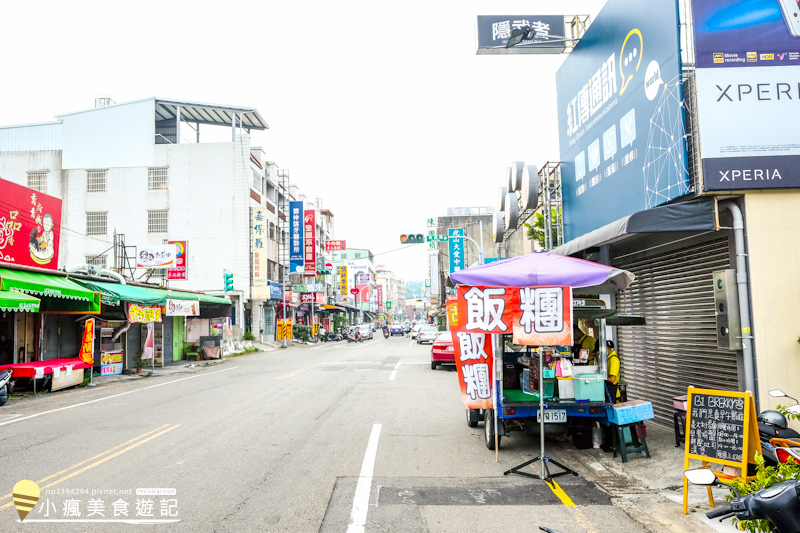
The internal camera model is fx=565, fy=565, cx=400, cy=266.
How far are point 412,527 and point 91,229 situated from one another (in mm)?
44127

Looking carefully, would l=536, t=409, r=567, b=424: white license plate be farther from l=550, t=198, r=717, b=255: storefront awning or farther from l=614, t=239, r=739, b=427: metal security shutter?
l=550, t=198, r=717, b=255: storefront awning

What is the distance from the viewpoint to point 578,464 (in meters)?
7.58

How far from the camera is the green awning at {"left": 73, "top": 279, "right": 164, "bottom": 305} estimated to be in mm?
19281

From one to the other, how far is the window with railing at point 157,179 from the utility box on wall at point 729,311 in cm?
4112

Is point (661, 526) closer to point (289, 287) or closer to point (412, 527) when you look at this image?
point (412, 527)

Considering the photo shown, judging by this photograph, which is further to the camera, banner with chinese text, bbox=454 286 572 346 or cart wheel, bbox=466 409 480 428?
cart wheel, bbox=466 409 480 428

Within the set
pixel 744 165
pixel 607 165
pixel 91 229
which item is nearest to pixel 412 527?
pixel 744 165

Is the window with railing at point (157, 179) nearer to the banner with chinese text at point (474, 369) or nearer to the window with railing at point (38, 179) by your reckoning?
the window with railing at point (38, 179)

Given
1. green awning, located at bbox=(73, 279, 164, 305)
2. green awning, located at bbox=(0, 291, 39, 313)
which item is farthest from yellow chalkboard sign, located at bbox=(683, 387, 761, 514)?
green awning, located at bbox=(73, 279, 164, 305)

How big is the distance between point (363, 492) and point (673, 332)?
20.7ft

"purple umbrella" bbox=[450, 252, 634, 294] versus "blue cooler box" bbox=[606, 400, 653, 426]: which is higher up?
"purple umbrella" bbox=[450, 252, 634, 294]

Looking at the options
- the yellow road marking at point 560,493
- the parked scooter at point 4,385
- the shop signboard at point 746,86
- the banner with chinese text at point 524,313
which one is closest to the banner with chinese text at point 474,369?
the banner with chinese text at point 524,313

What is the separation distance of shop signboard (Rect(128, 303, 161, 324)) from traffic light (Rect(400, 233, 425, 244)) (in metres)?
12.6

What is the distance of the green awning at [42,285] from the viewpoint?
15.0 metres
